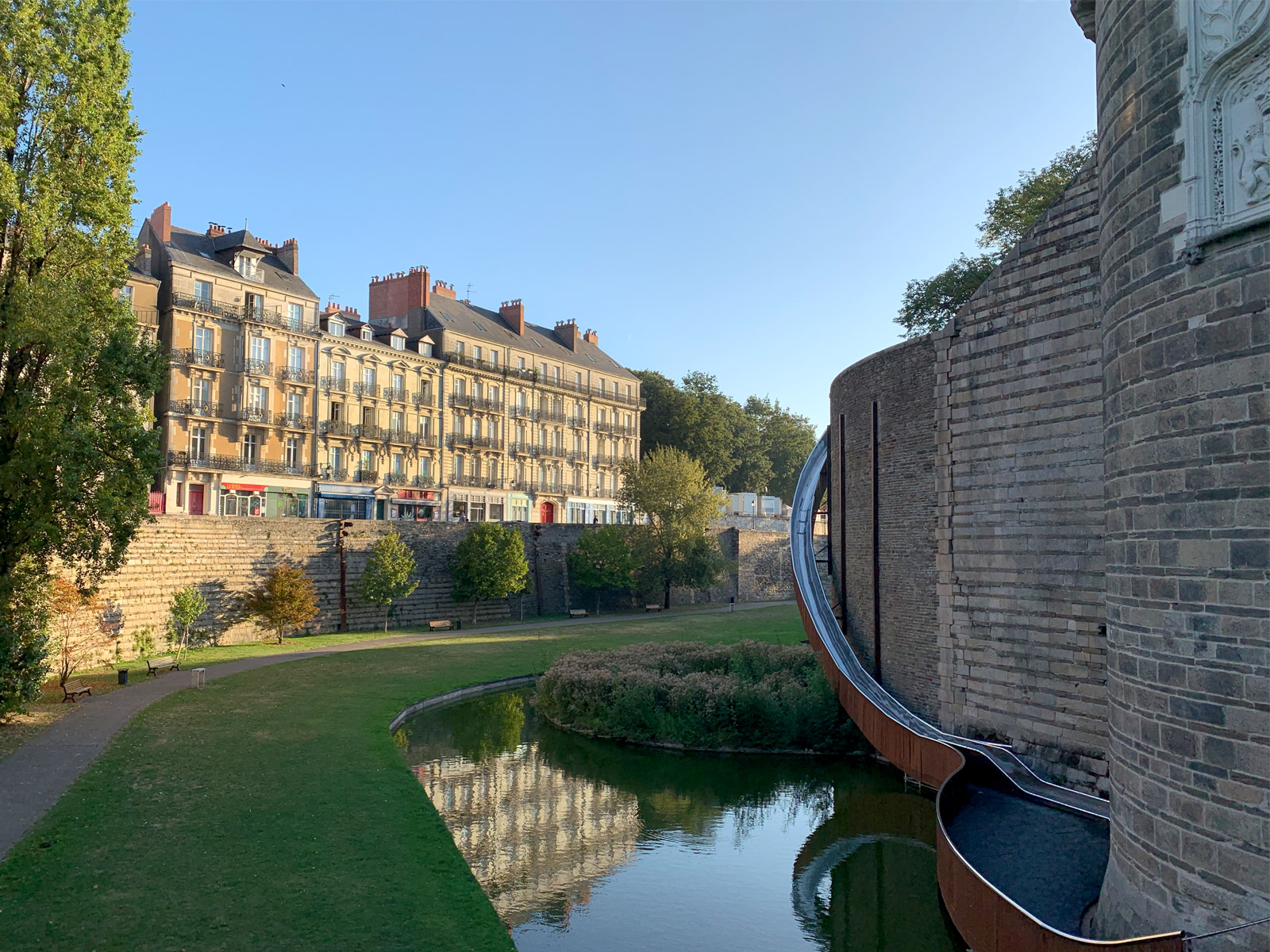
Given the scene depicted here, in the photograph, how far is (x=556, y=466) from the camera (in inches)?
2377

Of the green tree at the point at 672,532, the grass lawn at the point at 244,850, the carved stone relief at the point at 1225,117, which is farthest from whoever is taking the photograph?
the green tree at the point at 672,532

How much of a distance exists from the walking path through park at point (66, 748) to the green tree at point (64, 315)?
1400 millimetres

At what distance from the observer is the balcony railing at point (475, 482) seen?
176 feet

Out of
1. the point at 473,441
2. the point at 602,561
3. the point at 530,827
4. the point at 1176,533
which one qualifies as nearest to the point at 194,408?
the point at 473,441

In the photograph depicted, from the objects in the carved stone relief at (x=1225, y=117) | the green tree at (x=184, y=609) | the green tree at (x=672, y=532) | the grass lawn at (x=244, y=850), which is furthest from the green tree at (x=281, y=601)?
the carved stone relief at (x=1225, y=117)

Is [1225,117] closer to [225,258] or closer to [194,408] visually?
[194,408]

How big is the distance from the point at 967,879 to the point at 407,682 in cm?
1810

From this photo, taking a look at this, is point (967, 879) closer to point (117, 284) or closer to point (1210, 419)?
point (1210, 419)

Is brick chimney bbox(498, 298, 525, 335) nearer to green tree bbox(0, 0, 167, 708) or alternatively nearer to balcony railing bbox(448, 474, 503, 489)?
balcony railing bbox(448, 474, 503, 489)

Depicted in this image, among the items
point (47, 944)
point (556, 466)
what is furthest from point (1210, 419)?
point (556, 466)

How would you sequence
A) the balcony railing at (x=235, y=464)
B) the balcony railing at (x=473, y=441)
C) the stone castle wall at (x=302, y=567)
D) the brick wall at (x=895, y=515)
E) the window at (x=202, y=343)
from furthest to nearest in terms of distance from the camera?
→ the balcony railing at (x=473, y=441) → the window at (x=202, y=343) → the balcony railing at (x=235, y=464) → the stone castle wall at (x=302, y=567) → the brick wall at (x=895, y=515)

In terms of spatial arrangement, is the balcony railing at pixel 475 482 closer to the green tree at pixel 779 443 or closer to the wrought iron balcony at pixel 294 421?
the wrought iron balcony at pixel 294 421

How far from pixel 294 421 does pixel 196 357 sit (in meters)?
5.54

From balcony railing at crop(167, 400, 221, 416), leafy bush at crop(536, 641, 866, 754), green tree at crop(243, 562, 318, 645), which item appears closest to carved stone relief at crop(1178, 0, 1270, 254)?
leafy bush at crop(536, 641, 866, 754)
